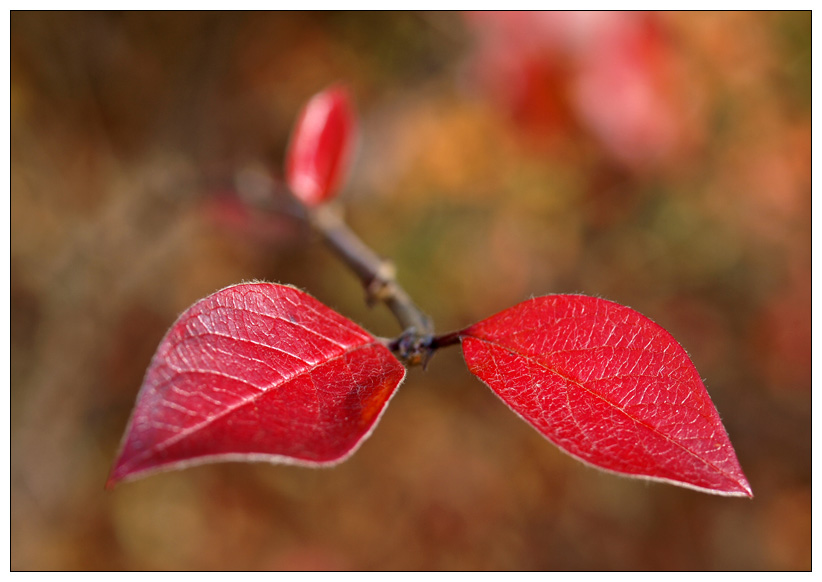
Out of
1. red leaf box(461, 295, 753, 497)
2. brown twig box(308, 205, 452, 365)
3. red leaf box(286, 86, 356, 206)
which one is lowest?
red leaf box(461, 295, 753, 497)

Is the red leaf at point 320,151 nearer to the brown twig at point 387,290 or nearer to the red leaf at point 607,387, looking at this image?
the brown twig at point 387,290

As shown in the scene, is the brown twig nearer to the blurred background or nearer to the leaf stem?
the leaf stem

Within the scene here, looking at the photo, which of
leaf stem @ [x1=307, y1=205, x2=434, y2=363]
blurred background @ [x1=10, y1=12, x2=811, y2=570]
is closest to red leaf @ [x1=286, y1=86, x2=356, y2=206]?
leaf stem @ [x1=307, y1=205, x2=434, y2=363]

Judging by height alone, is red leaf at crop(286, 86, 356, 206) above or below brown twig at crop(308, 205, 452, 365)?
above

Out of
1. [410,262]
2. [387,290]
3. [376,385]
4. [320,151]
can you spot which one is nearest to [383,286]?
[387,290]

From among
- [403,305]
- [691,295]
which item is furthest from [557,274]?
[403,305]

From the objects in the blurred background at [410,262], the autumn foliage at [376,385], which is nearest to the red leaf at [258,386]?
the autumn foliage at [376,385]
